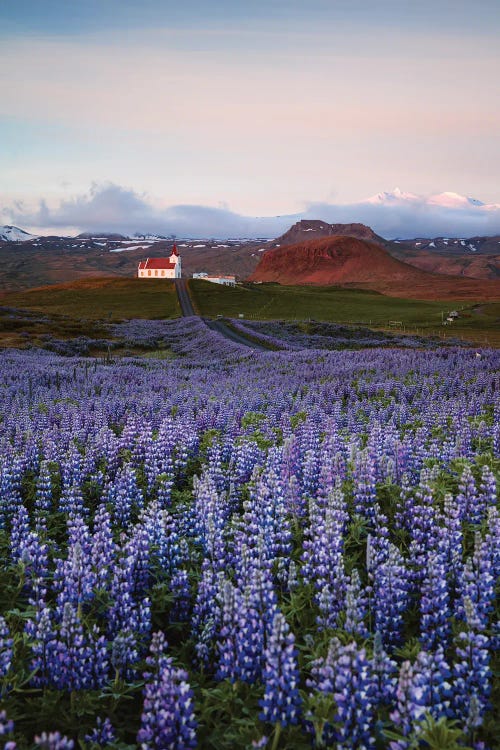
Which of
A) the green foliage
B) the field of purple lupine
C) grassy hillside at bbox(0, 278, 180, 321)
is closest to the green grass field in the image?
grassy hillside at bbox(0, 278, 180, 321)

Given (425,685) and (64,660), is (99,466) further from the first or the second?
(425,685)

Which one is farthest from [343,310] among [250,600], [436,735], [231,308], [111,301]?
[436,735]

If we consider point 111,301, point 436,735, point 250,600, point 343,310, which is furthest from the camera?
point 111,301

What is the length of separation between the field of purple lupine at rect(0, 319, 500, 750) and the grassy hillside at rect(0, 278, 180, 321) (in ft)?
300

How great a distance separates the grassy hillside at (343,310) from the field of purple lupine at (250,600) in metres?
70.6

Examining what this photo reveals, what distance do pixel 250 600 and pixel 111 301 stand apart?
5022 inches

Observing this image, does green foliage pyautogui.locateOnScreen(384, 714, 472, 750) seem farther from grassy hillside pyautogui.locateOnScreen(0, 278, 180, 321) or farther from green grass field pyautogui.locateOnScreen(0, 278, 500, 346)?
grassy hillside pyautogui.locateOnScreen(0, 278, 180, 321)

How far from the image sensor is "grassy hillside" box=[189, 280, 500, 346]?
286 feet

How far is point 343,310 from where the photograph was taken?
115 m

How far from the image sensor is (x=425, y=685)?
368cm

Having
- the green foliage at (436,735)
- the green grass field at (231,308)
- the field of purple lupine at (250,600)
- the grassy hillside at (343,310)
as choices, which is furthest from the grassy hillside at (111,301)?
the green foliage at (436,735)

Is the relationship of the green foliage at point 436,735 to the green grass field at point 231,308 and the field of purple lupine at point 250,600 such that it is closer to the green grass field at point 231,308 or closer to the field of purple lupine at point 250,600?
the field of purple lupine at point 250,600

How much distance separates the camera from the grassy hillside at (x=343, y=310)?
8712cm

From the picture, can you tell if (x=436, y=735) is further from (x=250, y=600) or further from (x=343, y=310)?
(x=343, y=310)
